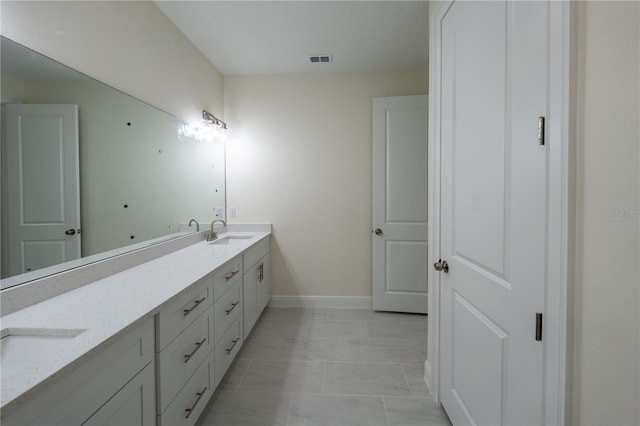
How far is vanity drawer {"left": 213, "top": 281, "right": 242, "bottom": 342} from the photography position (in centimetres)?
178

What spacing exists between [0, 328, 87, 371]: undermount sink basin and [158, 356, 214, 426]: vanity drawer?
0.52 m

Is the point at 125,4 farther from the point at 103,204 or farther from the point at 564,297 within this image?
the point at 564,297

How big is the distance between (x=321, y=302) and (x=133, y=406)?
2.39m

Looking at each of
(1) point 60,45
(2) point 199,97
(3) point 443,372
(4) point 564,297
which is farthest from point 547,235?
(2) point 199,97

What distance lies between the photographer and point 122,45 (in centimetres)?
176

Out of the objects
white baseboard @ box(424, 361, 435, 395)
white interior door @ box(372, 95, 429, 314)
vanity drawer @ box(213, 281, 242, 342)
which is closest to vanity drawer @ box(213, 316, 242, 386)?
vanity drawer @ box(213, 281, 242, 342)

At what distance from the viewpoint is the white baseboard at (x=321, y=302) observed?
3.26 metres

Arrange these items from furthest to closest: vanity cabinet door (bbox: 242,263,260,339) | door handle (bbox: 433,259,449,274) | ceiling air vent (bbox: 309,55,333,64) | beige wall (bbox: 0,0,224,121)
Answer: ceiling air vent (bbox: 309,55,333,64) → vanity cabinet door (bbox: 242,263,260,339) → door handle (bbox: 433,259,449,274) → beige wall (bbox: 0,0,224,121)

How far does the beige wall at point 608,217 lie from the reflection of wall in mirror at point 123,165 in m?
1.91

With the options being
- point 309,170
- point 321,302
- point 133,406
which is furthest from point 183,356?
point 309,170

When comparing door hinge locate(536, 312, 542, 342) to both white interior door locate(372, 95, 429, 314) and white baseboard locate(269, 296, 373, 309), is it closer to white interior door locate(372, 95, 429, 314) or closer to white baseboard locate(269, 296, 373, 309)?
white interior door locate(372, 95, 429, 314)

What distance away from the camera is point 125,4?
1.77m

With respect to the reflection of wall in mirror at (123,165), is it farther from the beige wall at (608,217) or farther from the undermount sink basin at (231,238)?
the beige wall at (608,217)

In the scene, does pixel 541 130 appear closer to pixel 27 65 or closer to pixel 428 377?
pixel 428 377
